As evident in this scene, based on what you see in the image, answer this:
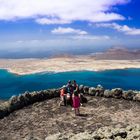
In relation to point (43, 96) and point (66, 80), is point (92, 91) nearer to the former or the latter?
point (43, 96)

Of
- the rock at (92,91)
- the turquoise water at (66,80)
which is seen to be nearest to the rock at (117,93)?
the rock at (92,91)

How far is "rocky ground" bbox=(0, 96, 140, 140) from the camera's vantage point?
21.4 metres

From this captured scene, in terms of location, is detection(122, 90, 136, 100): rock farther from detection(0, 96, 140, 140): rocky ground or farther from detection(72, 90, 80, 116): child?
detection(72, 90, 80, 116): child

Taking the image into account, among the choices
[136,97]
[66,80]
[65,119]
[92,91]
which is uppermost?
[92,91]

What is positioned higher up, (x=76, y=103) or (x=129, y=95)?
(x=129, y=95)

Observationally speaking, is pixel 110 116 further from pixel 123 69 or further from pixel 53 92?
pixel 123 69

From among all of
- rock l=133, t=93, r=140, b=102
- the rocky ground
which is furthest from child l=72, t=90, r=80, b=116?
rock l=133, t=93, r=140, b=102

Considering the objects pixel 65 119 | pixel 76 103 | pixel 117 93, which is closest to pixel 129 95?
pixel 117 93

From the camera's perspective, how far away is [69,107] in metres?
26.8

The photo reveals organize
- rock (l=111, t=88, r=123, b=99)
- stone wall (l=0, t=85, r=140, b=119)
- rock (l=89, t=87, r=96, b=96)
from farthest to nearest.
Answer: rock (l=89, t=87, r=96, b=96) → rock (l=111, t=88, r=123, b=99) → stone wall (l=0, t=85, r=140, b=119)

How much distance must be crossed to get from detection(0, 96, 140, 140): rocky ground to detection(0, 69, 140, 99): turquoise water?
88805 mm

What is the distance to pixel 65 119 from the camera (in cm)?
2392

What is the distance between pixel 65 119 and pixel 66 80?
123m

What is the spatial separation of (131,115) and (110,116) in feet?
4.89
